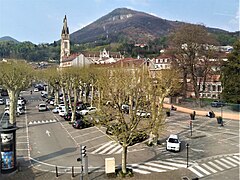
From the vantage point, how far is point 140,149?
2555 centimetres

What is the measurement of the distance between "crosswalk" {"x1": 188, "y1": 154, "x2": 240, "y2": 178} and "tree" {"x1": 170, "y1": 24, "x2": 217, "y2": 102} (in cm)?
2600

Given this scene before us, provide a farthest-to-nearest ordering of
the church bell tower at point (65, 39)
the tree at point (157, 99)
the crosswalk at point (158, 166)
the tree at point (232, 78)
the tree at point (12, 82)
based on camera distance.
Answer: the church bell tower at point (65, 39) < the tree at point (232, 78) < the tree at point (12, 82) < the tree at point (157, 99) < the crosswalk at point (158, 166)

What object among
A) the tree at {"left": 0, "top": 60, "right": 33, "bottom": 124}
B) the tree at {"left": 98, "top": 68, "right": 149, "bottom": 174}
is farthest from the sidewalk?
the tree at {"left": 0, "top": 60, "right": 33, "bottom": 124}

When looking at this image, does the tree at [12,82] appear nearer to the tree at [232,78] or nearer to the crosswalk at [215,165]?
the crosswalk at [215,165]

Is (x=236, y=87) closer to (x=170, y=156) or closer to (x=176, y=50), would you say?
(x=176, y=50)

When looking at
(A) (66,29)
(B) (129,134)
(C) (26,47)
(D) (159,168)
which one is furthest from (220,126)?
(C) (26,47)

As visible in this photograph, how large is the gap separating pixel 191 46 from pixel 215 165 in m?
30.7

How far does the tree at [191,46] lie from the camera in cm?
4819

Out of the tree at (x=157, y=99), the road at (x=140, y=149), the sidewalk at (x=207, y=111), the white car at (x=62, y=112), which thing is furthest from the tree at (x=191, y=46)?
the white car at (x=62, y=112)

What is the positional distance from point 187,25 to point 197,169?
35.1 m

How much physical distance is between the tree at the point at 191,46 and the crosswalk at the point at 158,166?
93.2ft

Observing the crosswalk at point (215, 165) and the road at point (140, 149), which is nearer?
the crosswalk at point (215, 165)

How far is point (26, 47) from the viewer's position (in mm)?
199000

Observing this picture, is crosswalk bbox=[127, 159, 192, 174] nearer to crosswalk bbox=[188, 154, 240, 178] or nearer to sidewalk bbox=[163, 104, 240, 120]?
crosswalk bbox=[188, 154, 240, 178]
